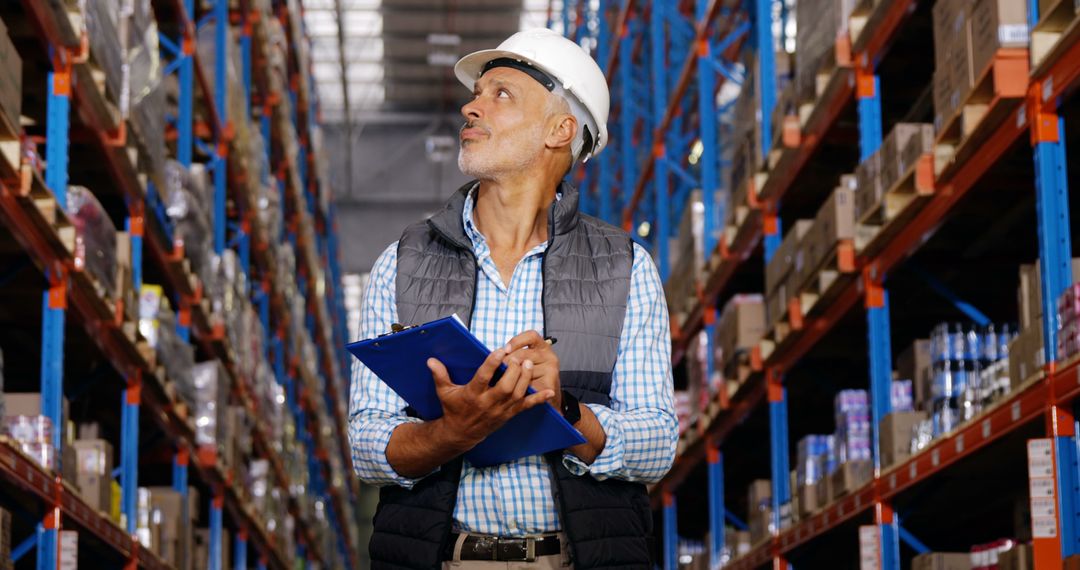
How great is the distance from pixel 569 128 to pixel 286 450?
1251 centimetres

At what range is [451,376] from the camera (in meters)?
2.66

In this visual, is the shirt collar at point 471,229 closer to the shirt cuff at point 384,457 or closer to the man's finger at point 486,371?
the shirt cuff at point 384,457

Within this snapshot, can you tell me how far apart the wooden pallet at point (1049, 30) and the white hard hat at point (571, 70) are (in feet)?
7.81

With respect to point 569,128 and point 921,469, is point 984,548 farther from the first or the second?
point 569,128

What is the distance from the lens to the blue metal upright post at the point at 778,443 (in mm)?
9359

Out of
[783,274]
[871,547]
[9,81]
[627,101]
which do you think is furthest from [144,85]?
[627,101]

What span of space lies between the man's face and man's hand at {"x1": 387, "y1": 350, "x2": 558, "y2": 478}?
1.89 ft

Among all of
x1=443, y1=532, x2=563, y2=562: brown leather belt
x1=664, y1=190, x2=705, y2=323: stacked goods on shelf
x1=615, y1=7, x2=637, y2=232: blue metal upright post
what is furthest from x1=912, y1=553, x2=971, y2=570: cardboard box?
x1=615, y1=7, x2=637, y2=232: blue metal upright post

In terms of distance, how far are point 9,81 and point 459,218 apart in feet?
10.9

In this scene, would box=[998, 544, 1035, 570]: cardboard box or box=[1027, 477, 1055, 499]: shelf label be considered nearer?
box=[1027, 477, 1055, 499]: shelf label

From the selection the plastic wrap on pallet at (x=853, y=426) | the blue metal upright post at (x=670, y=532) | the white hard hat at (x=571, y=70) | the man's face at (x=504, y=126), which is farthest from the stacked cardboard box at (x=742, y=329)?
the man's face at (x=504, y=126)

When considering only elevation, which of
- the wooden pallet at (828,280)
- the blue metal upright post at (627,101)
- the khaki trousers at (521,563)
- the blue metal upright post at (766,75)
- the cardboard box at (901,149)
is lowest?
the khaki trousers at (521,563)

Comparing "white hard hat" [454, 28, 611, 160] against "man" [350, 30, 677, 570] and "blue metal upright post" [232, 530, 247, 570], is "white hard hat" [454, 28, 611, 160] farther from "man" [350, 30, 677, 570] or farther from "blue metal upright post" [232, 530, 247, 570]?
"blue metal upright post" [232, 530, 247, 570]

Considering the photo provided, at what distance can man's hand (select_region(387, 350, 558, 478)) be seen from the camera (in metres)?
2.54
